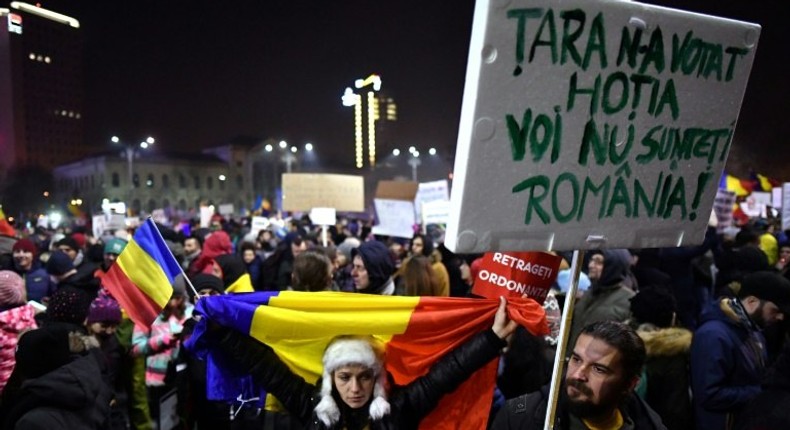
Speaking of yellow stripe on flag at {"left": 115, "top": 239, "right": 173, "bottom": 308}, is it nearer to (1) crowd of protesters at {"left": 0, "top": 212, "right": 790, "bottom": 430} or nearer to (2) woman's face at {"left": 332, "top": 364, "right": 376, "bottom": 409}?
(1) crowd of protesters at {"left": 0, "top": 212, "right": 790, "bottom": 430}

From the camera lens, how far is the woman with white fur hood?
298cm

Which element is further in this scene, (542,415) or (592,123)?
(542,415)

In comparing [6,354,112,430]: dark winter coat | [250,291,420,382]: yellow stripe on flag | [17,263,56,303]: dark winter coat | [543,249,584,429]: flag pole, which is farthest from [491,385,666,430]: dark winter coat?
[17,263,56,303]: dark winter coat

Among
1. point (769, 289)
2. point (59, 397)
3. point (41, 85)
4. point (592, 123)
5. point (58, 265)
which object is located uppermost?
point (41, 85)

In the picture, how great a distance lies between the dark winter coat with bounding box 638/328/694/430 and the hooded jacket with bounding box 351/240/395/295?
210cm

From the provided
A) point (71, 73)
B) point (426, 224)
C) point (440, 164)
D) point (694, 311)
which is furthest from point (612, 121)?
point (71, 73)

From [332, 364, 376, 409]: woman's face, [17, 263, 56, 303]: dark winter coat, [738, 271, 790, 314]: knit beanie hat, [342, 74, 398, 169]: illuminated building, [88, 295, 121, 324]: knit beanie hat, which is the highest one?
[342, 74, 398, 169]: illuminated building

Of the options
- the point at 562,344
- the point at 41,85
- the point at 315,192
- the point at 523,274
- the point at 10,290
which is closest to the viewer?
the point at 562,344

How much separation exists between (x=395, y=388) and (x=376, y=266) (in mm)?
1885

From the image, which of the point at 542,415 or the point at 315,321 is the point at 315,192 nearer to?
the point at 315,321

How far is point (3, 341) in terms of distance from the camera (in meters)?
4.22

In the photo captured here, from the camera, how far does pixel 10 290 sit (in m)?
4.55

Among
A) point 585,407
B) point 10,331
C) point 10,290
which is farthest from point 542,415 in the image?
point 10,290

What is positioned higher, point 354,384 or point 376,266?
point 376,266
